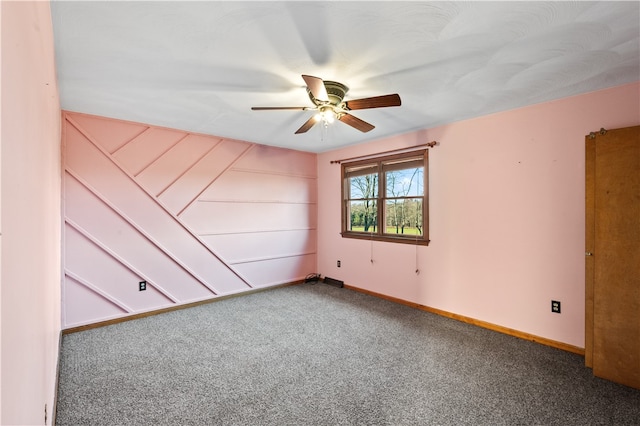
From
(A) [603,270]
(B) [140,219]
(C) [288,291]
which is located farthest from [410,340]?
(B) [140,219]

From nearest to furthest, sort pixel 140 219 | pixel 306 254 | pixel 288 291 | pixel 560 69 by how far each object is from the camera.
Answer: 1. pixel 560 69
2. pixel 140 219
3. pixel 288 291
4. pixel 306 254

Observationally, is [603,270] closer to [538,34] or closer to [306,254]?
[538,34]

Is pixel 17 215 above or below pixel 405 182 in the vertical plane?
below

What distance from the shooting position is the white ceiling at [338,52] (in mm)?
1611

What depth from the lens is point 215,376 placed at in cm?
234

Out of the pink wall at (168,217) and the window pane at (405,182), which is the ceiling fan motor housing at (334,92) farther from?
the pink wall at (168,217)

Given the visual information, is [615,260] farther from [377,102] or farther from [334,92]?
[334,92]

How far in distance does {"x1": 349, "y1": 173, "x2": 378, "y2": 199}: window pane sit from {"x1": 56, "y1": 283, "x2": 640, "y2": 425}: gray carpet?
77.3 inches

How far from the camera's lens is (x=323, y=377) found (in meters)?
2.33

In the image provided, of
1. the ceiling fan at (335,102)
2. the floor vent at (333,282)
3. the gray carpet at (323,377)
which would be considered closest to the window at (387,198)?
the floor vent at (333,282)

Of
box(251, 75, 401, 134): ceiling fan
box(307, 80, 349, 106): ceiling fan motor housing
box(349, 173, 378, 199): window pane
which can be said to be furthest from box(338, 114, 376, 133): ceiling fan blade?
box(349, 173, 378, 199): window pane

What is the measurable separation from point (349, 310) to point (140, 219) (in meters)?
2.84

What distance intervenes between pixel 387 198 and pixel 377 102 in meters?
2.32

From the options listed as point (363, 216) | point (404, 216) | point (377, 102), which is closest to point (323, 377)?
point (377, 102)
